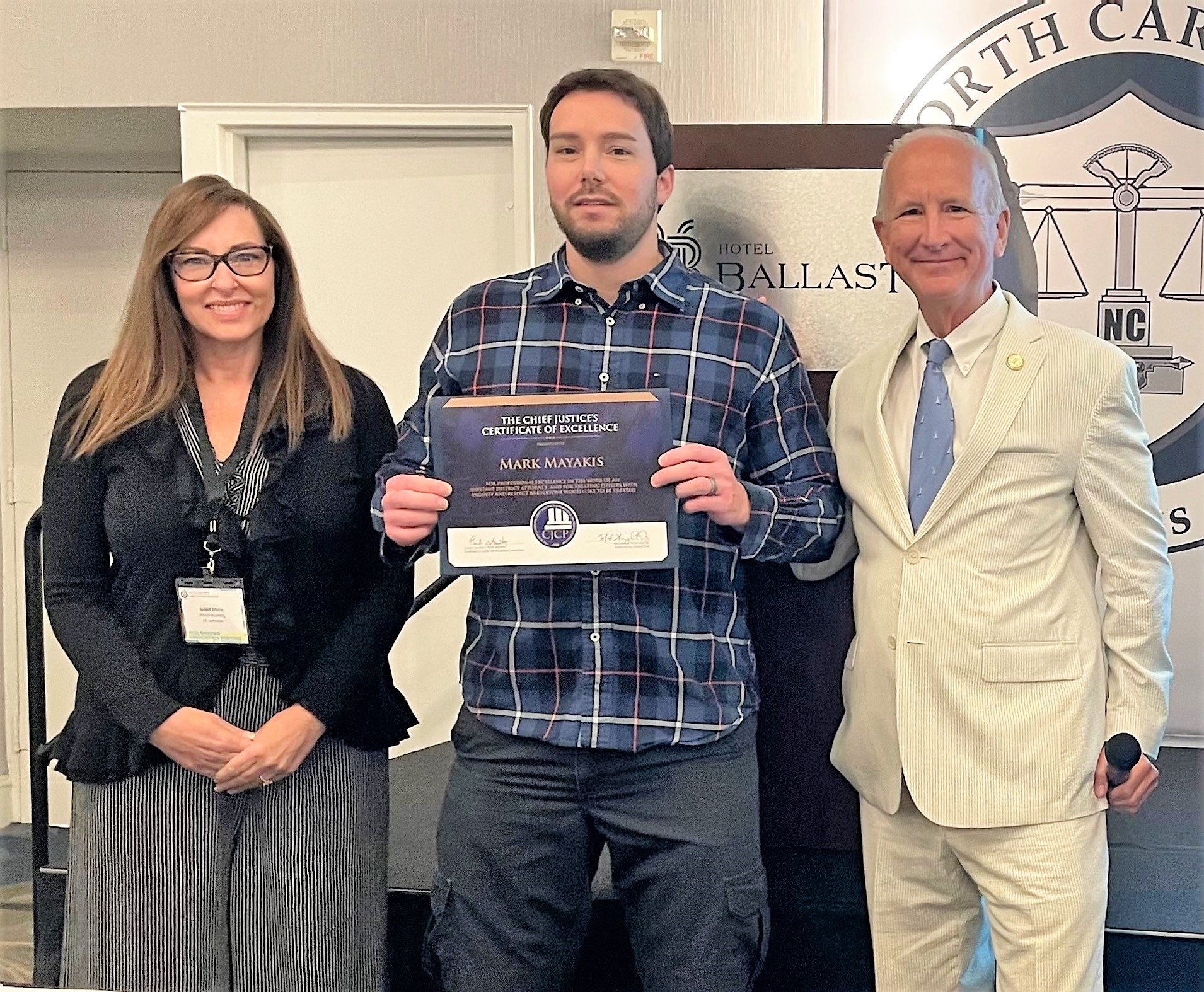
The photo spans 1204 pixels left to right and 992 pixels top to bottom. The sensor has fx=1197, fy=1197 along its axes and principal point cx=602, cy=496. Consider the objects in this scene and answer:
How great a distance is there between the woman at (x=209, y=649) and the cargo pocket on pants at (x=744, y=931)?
54 centimetres

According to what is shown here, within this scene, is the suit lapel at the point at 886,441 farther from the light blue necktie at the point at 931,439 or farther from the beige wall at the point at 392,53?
the beige wall at the point at 392,53

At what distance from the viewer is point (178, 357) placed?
182cm

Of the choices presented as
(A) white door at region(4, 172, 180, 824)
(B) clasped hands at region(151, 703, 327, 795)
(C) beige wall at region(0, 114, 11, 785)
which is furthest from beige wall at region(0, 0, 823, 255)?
(B) clasped hands at region(151, 703, 327, 795)

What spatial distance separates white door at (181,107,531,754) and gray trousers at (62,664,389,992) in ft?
6.27

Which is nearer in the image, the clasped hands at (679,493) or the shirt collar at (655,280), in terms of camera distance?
the clasped hands at (679,493)

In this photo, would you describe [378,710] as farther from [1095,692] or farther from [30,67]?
[30,67]

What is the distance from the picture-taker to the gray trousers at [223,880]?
176 cm

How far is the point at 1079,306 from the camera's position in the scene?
10.6ft

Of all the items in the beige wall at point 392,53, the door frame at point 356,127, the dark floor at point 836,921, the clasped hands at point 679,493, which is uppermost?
the beige wall at point 392,53

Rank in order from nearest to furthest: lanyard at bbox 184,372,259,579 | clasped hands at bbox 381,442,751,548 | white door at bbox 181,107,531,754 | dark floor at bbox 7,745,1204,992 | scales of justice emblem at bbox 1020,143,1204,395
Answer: clasped hands at bbox 381,442,751,548 < lanyard at bbox 184,372,259,579 < dark floor at bbox 7,745,1204,992 < scales of justice emblem at bbox 1020,143,1204,395 < white door at bbox 181,107,531,754
